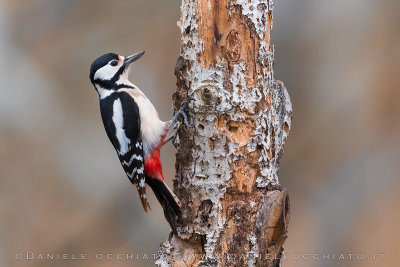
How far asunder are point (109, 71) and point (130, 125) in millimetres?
358

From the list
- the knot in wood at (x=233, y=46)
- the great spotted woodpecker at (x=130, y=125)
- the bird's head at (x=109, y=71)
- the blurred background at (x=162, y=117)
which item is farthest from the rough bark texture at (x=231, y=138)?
the blurred background at (x=162, y=117)

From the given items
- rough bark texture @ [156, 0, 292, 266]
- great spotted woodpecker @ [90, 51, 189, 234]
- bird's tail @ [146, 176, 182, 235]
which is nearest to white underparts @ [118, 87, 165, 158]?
great spotted woodpecker @ [90, 51, 189, 234]

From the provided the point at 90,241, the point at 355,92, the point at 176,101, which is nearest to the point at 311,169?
the point at 355,92

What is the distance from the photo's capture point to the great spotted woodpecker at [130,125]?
3.32 meters

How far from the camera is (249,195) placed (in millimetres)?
2766

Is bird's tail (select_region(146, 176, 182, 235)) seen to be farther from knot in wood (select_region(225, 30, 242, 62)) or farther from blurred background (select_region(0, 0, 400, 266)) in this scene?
blurred background (select_region(0, 0, 400, 266))

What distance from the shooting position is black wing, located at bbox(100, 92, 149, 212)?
131 inches

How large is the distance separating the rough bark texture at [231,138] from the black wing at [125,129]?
23.5 inches

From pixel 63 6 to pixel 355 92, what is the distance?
2617mm

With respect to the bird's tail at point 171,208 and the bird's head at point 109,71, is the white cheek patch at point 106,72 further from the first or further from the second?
the bird's tail at point 171,208

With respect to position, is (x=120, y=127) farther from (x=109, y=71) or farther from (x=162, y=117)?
(x=162, y=117)

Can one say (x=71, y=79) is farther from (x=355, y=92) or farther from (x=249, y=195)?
(x=249, y=195)

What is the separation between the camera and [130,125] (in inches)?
135

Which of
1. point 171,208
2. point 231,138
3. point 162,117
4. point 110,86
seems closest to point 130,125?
point 110,86
